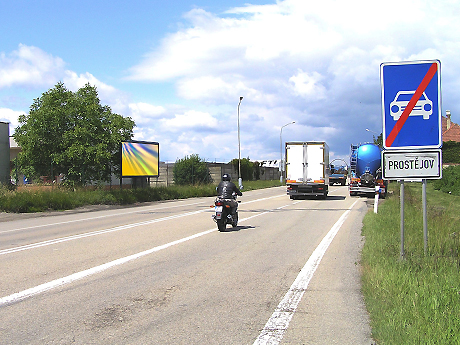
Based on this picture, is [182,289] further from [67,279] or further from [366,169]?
[366,169]

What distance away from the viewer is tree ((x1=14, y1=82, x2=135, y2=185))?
124 feet

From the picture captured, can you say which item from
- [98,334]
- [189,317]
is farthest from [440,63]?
[98,334]

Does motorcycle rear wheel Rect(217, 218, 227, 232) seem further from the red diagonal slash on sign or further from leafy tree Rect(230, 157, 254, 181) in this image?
leafy tree Rect(230, 157, 254, 181)

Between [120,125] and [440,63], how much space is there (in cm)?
3521

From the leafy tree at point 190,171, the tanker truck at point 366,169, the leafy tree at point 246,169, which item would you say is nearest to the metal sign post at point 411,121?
the tanker truck at point 366,169

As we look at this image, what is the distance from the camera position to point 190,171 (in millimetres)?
51688

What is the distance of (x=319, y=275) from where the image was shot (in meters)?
7.84

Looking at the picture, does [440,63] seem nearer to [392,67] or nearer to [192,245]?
[392,67]

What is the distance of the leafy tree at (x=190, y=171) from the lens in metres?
51.5

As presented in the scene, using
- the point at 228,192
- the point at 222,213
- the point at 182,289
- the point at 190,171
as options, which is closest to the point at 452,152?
the point at 190,171

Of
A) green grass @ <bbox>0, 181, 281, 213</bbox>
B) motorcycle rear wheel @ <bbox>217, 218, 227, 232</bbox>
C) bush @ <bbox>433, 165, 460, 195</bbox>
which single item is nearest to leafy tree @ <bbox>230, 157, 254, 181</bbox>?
bush @ <bbox>433, 165, 460, 195</bbox>

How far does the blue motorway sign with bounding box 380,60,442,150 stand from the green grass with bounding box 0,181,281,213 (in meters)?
20.2

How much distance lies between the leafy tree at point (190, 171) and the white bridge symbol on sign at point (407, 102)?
4345 centimetres

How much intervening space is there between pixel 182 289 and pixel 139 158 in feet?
92.6
